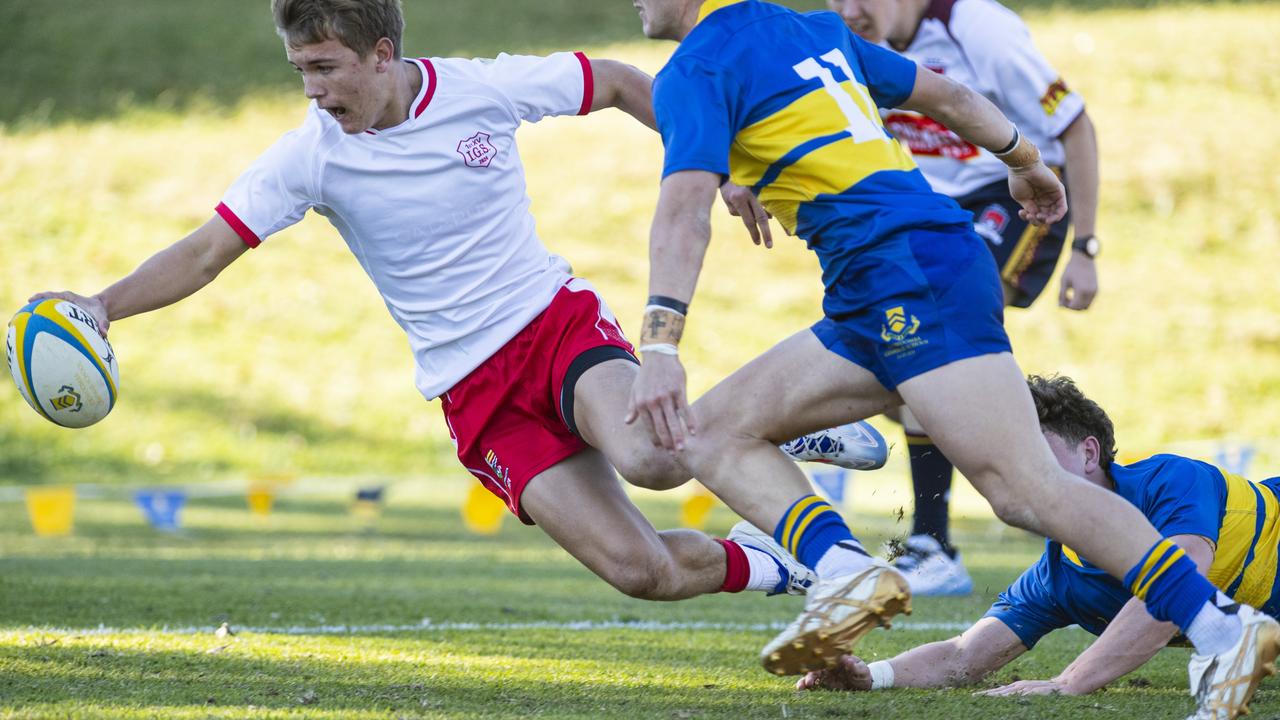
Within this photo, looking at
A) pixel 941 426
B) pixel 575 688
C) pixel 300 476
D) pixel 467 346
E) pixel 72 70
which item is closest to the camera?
pixel 941 426

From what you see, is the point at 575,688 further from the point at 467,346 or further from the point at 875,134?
the point at 875,134

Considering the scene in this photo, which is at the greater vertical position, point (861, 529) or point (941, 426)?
point (941, 426)

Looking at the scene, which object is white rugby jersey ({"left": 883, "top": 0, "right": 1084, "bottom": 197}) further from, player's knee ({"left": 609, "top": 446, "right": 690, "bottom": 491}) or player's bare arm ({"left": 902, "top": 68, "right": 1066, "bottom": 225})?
player's knee ({"left": 609, "top": 446, "right": 690, "bottom": 491})

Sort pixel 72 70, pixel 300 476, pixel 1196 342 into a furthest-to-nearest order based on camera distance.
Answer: pixel 72 70 < pixel 1196 342 < pixel 300 476

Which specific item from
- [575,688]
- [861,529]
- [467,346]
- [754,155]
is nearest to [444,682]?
[575,688]

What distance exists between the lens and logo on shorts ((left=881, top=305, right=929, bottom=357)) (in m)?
3.39

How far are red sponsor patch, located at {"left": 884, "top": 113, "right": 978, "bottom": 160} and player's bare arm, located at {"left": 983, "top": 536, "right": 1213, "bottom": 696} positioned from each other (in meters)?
2.96

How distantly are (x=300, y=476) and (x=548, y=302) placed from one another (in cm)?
1178

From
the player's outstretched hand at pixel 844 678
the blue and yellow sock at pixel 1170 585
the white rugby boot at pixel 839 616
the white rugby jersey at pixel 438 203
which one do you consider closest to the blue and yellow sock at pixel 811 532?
the white rugby boot at pixel 839 616

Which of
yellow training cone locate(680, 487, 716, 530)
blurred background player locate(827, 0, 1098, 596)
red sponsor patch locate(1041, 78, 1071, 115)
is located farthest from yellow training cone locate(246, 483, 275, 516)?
red sponsor patch locate(1041, 78, 1071, 115)

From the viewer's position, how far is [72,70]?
1016 inches

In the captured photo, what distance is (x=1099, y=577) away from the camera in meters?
3.94

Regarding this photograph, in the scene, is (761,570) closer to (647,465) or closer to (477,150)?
(647,465)

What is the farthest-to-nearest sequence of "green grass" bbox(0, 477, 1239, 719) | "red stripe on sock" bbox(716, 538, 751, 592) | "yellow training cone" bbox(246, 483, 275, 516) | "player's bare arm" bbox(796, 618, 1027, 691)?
"yellow training cone" bbox(246, 483, 275, 516) < "red stripe on sock" bbox(716, 538, 751, 592) < "player's bare arm" bbox(796, 618, 1027, 691) < "green grass" bbox(0, 477, 1239, 719)
